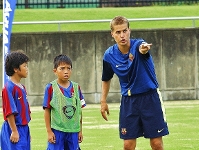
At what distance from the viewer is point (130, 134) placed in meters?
9.45

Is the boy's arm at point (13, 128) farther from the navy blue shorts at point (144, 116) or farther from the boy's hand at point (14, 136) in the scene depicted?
the navy blue shorts at point (144, 116)

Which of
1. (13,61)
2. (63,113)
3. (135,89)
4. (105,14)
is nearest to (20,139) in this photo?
(63,113)

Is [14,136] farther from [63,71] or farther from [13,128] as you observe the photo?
[63,71]

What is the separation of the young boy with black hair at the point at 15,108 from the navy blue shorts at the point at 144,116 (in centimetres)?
131

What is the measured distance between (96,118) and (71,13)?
12756 mm

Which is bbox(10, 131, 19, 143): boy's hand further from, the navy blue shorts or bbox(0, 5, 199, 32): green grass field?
bbox(0, 5, 199, 32): green grass field

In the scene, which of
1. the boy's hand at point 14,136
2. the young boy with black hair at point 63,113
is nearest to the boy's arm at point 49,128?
the young boy with black hair at point 63,113

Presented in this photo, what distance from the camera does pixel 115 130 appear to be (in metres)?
15.9

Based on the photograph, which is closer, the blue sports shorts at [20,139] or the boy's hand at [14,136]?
the boy's hand at [14,136]

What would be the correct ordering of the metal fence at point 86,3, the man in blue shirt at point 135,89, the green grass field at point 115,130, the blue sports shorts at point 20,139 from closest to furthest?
the blue sports shorts at point 20,139 < the man in blue shirt at point 135,89 < the green grass field at point 115,130 < the metal fence at point 86,3

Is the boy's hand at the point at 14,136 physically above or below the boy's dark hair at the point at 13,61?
below

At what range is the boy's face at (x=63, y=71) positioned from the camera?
918 centimetres

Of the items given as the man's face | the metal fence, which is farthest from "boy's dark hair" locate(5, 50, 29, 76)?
the metal fence

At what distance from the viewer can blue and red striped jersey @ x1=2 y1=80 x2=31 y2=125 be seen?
28.2ft
